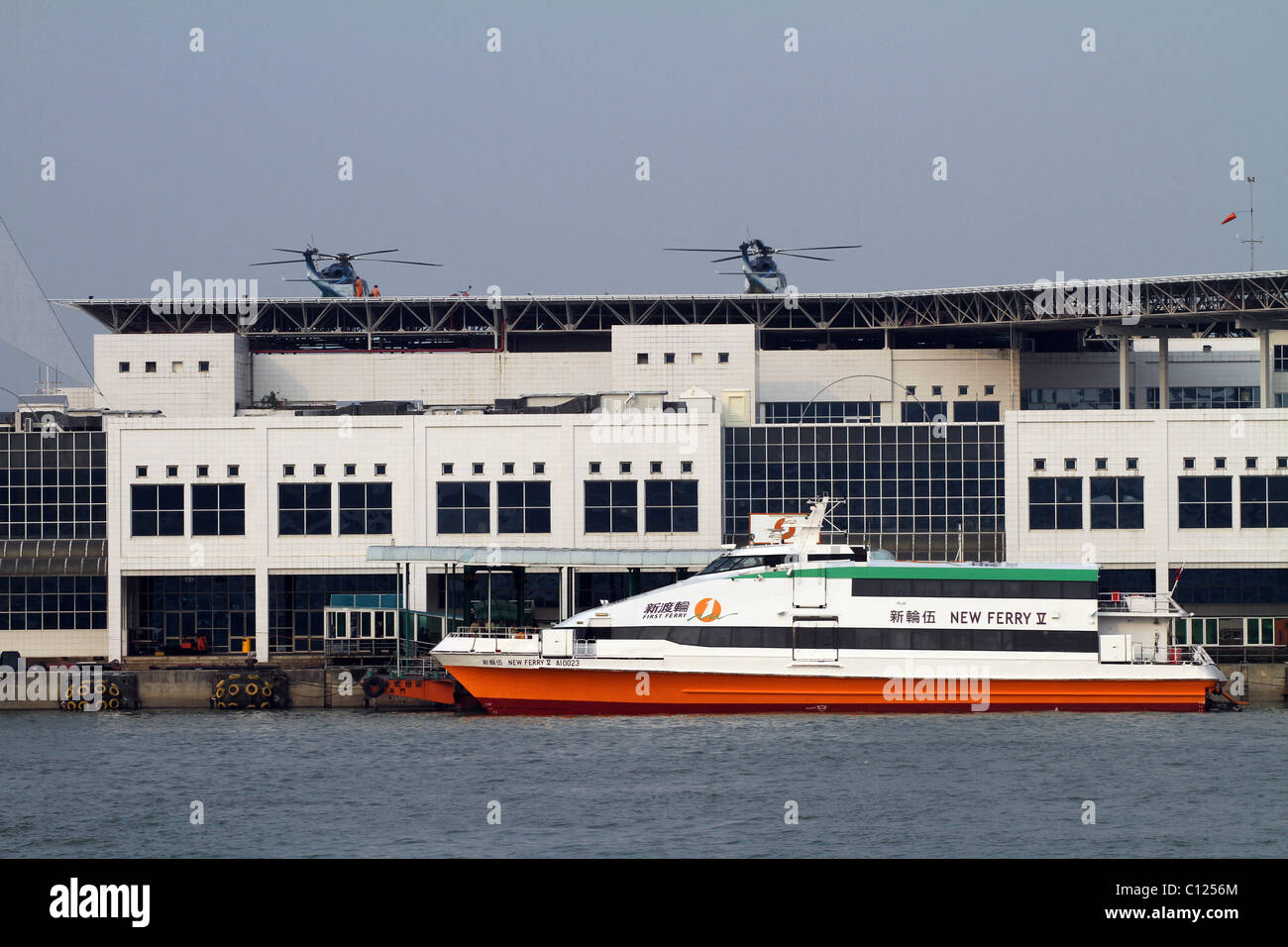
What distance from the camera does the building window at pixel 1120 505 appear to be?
67.0 meters

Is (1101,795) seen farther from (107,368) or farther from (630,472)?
(107,368)

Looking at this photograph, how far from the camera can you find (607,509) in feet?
221

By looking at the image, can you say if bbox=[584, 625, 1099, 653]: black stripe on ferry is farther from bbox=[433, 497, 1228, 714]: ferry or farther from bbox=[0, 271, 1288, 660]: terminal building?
bbox=[0, 271, 1288, 660]: terminal building

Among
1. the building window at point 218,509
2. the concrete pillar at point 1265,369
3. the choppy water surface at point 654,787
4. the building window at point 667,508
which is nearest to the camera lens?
the choppy water surface at point 654,787

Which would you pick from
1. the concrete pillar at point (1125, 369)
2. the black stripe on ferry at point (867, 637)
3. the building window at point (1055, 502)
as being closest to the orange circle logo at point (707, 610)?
the black stripe on ferry at point (867, 637)

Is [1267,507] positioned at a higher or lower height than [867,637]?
higher

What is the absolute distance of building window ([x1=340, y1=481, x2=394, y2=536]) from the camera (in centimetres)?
6706

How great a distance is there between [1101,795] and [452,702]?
26091 mm

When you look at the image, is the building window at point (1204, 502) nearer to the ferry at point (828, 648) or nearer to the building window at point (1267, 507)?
the building window at point (1267, 507)

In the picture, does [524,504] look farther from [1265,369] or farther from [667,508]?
[1265,369]

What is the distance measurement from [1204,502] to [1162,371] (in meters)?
17.3

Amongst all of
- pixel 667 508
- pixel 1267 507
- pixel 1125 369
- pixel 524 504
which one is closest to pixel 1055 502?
pixel 1267 507

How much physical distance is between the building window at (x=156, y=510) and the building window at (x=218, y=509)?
26.6 inches
